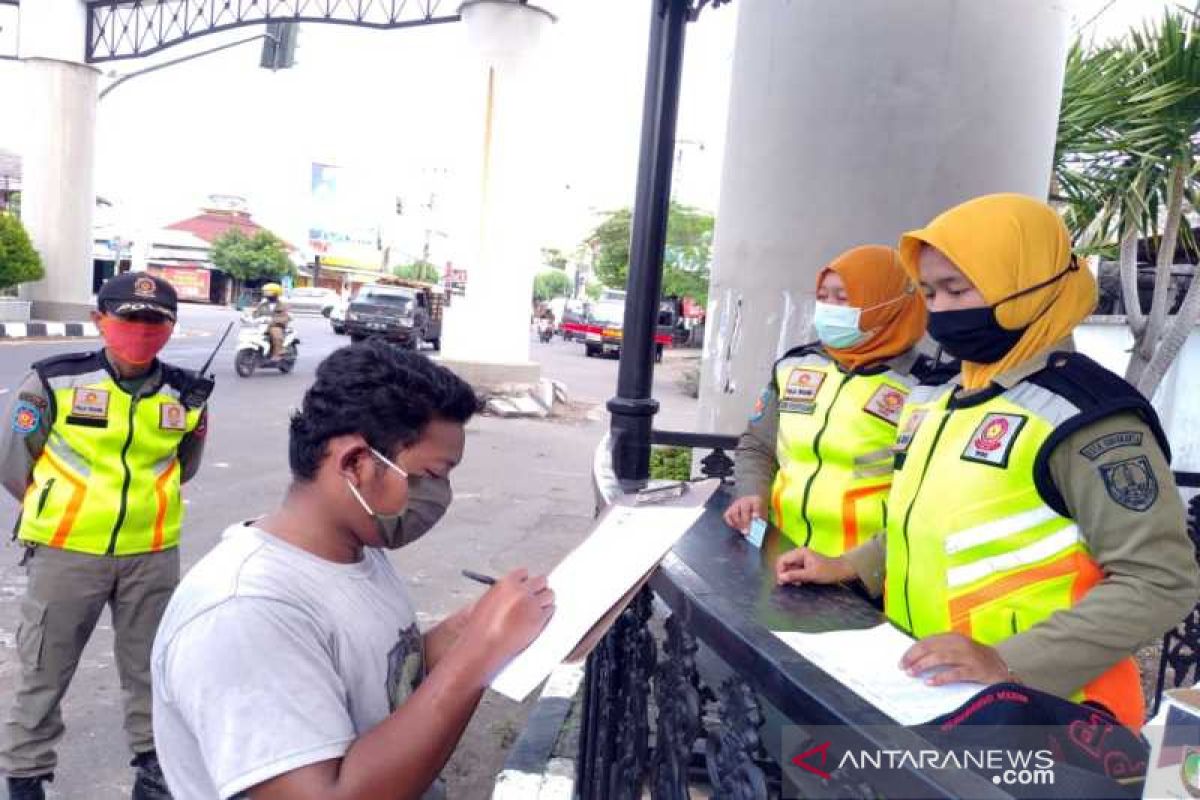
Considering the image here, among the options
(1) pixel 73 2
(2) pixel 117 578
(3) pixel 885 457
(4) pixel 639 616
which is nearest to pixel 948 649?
(4) pixel 639 616

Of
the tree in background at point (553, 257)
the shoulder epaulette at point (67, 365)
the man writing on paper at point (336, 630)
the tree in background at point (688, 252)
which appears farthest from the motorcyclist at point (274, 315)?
the tree in background at point (553, 257)

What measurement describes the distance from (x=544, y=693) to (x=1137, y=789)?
3054 mm

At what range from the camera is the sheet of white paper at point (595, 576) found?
1.30 meters

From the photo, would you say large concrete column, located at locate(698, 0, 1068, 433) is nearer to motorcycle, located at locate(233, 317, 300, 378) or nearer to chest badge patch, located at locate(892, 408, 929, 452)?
chest badge patch, located at locate(892, 408, 929, 452)

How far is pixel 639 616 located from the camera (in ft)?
6.68

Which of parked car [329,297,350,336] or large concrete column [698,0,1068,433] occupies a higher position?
large concrete column [698,0,1068,433]

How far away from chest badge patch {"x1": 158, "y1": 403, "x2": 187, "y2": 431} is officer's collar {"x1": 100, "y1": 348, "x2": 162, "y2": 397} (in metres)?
0.07

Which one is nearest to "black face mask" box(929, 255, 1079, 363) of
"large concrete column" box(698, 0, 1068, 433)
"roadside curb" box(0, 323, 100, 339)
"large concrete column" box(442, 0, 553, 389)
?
"large concrete column" box(698, 0, 1068, 433)

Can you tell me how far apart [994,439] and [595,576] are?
0.82 metres

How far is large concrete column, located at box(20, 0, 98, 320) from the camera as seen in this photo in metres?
17.6

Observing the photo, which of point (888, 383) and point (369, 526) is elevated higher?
point (888, 383)

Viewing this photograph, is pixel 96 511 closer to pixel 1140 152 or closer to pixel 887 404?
pixel 887 404

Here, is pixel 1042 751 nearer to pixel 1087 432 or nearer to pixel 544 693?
pixel 1087 432

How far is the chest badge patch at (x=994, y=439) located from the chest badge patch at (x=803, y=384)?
42.8 inches
